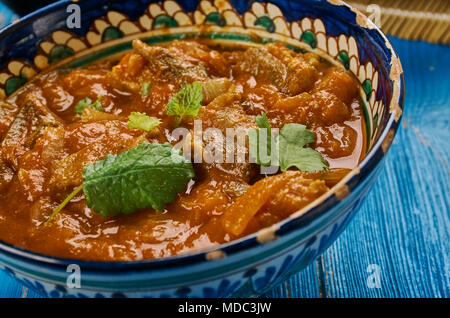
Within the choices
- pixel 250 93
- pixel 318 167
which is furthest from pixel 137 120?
pixel 318 167

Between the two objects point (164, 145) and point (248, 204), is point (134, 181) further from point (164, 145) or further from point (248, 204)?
point (248, 204)

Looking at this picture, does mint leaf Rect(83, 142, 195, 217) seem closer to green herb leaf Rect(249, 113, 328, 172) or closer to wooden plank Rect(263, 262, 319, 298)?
green herb leaf Rect(249, 113, 328, 172)

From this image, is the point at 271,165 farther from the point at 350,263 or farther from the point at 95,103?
the point at 95,103

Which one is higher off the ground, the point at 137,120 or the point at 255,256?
the point at 137,120

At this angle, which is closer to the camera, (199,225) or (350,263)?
(199,225)

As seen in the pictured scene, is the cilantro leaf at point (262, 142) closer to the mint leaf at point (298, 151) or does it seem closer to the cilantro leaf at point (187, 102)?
the mint leaf at point (298, 151)

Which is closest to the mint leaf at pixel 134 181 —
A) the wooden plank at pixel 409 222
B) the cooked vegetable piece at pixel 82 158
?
the cooked vegetable piece at pixel 82 158
